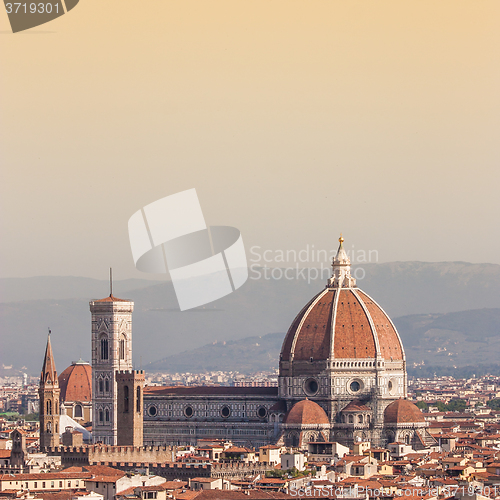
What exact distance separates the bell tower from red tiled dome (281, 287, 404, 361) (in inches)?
403

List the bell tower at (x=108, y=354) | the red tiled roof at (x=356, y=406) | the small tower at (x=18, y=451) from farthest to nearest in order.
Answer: the bell tower at (x=108, y=354) < the red tiled roof at (x=356, y=406) < the small tower at (x=18, y=451)

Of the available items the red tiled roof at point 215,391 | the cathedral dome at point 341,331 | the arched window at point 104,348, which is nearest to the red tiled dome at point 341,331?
the cathedral dome at point 341,331

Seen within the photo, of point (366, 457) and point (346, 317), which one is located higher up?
point (346, 317)

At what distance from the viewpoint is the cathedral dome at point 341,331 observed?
339 ft

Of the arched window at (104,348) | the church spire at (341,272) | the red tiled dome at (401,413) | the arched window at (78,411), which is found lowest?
the red tiled dome at (401,413)

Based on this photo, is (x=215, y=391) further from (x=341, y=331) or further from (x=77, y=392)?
(x=77, y=392)

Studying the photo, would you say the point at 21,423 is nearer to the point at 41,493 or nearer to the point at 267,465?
the point at 267,465

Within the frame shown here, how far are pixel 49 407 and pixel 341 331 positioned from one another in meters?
19.4

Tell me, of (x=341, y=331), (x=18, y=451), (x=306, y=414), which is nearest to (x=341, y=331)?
(x=341, y=331)

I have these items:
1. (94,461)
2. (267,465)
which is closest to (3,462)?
(94,461)

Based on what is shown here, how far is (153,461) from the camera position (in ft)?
276

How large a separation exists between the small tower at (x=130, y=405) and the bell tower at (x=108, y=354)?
19.4 ft

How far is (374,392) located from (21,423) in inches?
1555

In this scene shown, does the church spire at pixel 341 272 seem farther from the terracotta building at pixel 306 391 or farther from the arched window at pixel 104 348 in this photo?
the arched window at pixel 104 348
